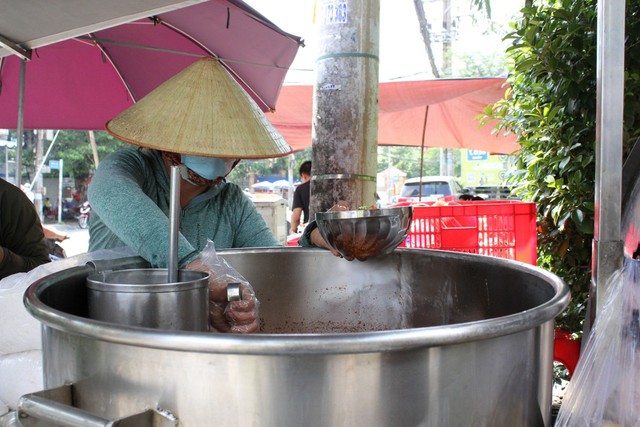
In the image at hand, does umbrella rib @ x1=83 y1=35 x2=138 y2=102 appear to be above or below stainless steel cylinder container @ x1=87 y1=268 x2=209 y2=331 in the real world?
above

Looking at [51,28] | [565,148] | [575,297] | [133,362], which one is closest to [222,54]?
[51,28]

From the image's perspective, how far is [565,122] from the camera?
2.71 m

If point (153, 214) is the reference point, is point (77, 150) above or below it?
above

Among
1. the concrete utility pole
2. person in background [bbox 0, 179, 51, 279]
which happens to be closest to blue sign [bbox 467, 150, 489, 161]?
the concrete utility pole

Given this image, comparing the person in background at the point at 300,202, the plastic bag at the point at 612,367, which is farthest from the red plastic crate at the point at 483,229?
the person in background at the point at 300,202

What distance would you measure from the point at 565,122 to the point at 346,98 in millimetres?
1164

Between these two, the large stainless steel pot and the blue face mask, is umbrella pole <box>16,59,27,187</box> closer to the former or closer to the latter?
the blue face mask

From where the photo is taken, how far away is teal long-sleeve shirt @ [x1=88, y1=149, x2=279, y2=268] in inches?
50.2

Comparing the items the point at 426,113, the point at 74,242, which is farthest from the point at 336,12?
the point at 74,242

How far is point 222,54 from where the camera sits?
3816 millimetres

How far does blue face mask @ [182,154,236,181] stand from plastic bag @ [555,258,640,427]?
94cm

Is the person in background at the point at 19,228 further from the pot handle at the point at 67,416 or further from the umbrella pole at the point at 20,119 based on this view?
the pot handle at the point at 67,416

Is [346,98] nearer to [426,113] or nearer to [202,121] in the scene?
[202,121]

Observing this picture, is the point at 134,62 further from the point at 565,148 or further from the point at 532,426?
the point at 532,426
